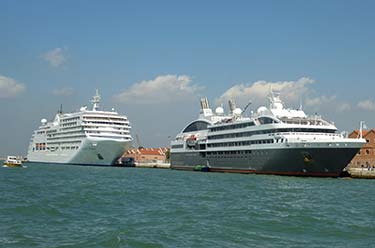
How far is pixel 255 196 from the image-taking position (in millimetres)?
32594

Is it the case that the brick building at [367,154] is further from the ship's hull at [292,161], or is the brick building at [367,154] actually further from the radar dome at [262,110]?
the ship's hull at [292,161]

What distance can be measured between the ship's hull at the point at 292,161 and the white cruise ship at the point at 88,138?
2966 centimetres

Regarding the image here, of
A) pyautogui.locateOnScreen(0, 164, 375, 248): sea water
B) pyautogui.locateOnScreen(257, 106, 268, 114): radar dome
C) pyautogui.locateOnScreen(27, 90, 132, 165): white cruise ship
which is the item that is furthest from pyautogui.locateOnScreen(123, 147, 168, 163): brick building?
pyautogui.locateOnScreen(0, 164, 375, 248): sea water

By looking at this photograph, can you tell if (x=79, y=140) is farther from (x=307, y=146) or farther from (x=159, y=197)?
(x=159, y=197)

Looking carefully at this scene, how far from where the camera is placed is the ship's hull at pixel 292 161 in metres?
53.7

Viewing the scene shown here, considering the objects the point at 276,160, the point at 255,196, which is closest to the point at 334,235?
the point at 255,196

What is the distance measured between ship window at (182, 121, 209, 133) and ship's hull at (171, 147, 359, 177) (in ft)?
50.5

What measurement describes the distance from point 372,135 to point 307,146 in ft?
108

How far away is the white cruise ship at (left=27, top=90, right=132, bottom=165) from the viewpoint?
3688 inches

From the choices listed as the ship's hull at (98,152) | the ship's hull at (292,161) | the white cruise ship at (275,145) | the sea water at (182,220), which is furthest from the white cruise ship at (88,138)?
the sea water at (182,220)

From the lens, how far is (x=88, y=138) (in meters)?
93.3

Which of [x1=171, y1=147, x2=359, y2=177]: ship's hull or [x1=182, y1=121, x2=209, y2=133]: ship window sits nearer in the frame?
[x1=171, y1=147, x2=359, y2=177]: ship's hull

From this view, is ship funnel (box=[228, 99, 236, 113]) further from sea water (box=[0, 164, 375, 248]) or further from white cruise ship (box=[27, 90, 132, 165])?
sea water (box=[0, 164, 375, 248])

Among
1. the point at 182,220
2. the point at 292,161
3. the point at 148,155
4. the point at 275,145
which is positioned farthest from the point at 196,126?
the point at 182,220
